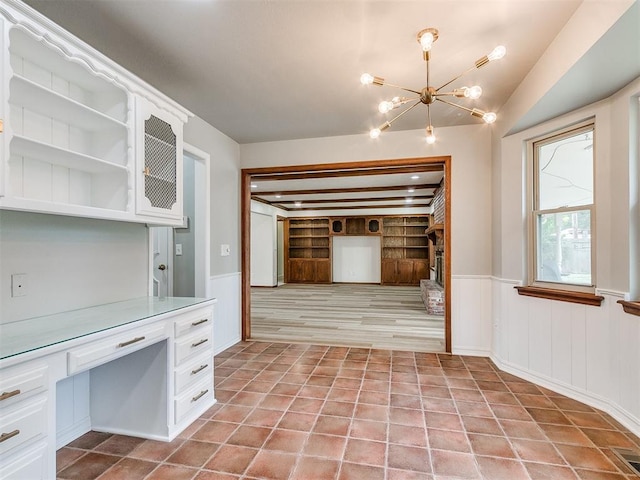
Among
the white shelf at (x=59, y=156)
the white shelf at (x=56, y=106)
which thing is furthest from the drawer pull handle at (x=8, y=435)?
the white shelf at (x=56, y=106)

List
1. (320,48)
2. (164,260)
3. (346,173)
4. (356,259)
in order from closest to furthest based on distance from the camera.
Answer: (320,48) → (164,260) → (346,173) → (356,259)

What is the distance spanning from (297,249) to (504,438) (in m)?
8.53

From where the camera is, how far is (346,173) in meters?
4.17

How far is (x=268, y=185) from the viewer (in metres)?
6.55

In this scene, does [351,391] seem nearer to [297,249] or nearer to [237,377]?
[237,377]

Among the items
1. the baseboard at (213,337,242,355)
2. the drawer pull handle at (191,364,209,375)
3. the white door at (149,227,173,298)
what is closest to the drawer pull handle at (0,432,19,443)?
the drawer pull handle at (191,364,209,375)

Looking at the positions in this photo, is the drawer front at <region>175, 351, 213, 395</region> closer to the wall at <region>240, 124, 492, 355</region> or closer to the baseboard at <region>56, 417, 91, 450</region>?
the baseboard at <region>56, 417, 91, 450</region>

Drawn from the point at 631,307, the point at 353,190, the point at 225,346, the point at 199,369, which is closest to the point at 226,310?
the point at 225,346

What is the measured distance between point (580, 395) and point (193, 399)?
2917 millimetres

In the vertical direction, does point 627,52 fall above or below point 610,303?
above

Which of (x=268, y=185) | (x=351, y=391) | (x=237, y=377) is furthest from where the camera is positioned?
(x=268, y=185)

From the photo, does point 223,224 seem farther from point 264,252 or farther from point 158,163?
point 264,252

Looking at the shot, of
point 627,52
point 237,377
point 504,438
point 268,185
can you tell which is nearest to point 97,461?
point 237,377

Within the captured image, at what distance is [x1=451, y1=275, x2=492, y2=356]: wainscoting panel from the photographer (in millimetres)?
3445
